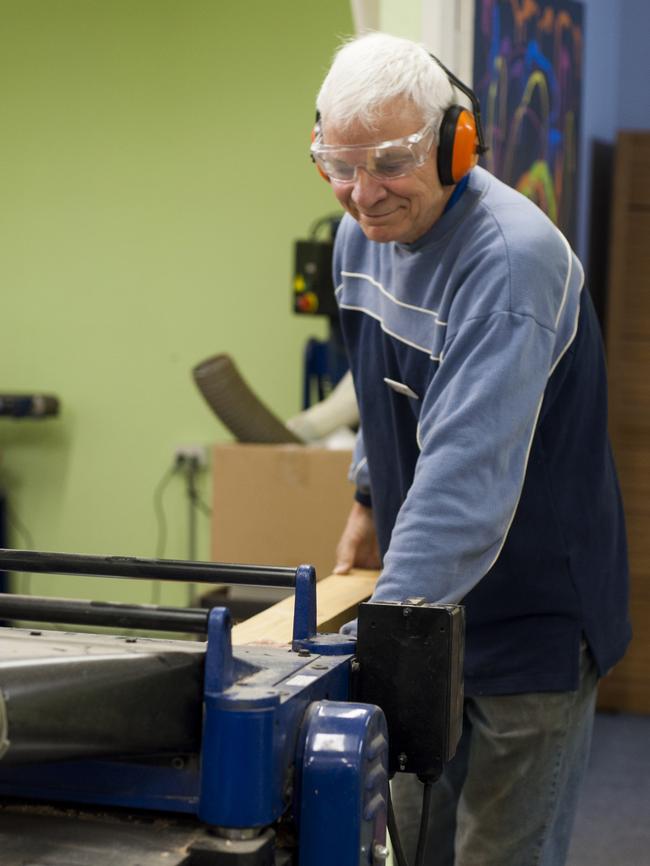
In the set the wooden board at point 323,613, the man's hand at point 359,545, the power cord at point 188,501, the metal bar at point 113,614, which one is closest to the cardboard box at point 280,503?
the man's hand at point 359,545

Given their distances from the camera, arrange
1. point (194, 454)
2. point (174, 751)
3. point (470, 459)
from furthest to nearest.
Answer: point (194, 454) → point (470, 459) → point (174, 751)

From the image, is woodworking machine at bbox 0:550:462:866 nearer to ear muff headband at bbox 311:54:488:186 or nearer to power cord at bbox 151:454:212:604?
ear muff headband at bbox 311:54:488:186

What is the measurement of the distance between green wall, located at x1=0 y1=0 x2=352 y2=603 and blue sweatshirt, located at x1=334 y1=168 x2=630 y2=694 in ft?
9.53

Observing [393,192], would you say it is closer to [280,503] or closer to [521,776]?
[521,776]

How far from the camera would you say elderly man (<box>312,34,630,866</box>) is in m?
1.28

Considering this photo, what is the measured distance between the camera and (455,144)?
139 centimetres

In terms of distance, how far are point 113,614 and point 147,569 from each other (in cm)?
11

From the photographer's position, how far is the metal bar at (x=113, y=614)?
2.81ft

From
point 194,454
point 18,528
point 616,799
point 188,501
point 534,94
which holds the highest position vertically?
point 534,94

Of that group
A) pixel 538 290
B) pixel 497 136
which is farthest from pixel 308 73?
pixel 538 290

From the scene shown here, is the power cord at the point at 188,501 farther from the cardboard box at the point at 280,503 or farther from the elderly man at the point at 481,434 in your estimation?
the elderly man at the point at 481,434

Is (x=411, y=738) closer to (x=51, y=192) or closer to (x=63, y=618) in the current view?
(x=63, y=618)

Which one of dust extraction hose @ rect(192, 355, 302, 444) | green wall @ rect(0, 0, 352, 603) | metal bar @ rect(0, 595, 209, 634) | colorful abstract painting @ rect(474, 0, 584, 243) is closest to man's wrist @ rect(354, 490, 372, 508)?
metal bar @ rect(0, 595, 209, 634)

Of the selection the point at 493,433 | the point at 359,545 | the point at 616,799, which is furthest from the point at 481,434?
the point at 616,799
